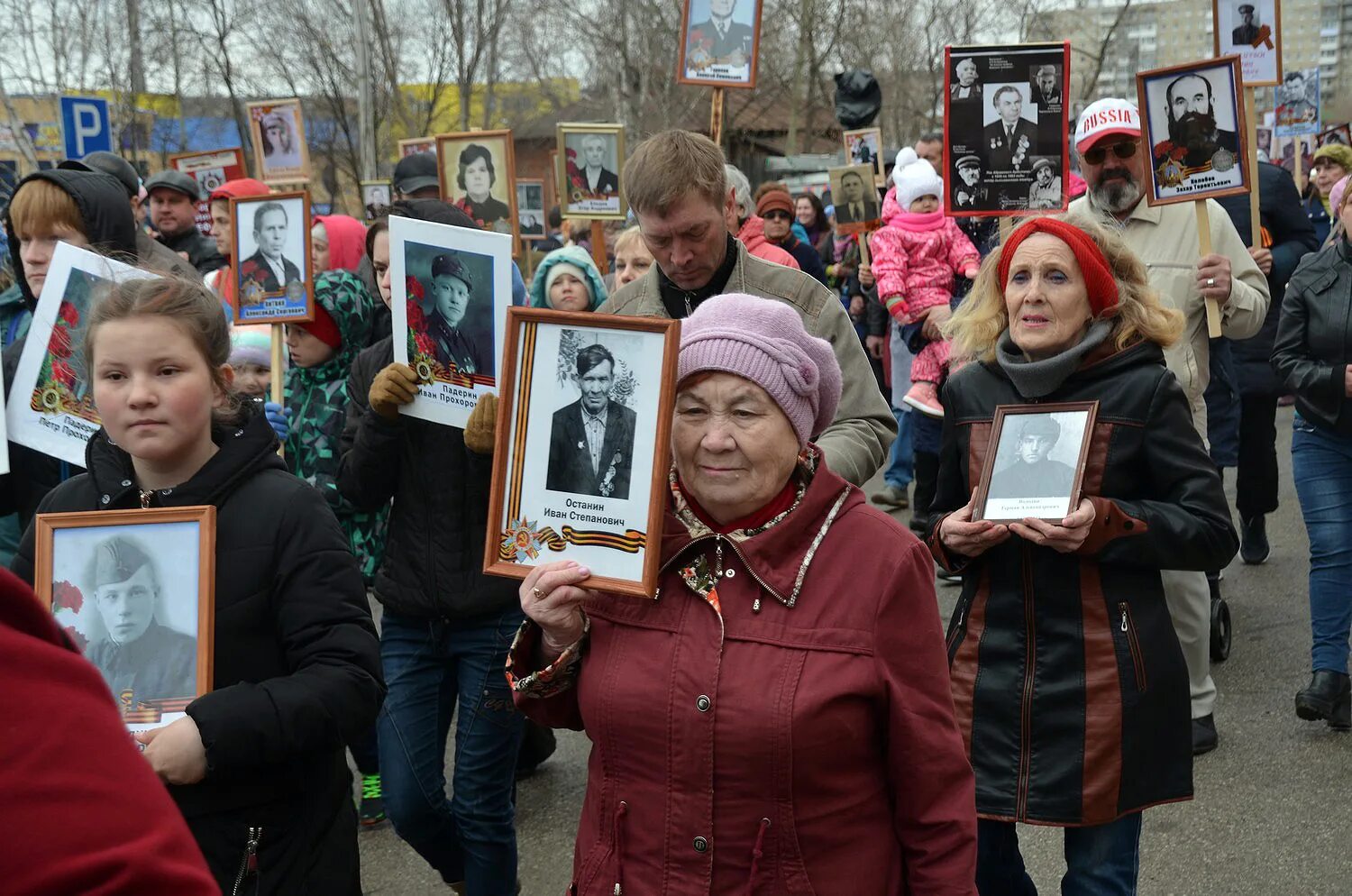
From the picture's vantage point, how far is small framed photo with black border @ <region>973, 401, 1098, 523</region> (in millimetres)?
3268

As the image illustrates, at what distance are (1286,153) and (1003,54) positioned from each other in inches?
598

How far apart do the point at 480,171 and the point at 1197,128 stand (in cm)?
386

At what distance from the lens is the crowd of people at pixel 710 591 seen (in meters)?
2.29

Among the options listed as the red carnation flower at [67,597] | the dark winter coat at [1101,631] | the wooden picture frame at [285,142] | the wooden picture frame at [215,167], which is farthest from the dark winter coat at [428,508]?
the wooden picture frame at [215,167]

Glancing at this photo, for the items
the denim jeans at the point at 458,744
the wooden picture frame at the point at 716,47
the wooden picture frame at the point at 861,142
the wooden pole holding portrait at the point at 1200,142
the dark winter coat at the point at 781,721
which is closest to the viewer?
the dark winter coat at the point at 781,721

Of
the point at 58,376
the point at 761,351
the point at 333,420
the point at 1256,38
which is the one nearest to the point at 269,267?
the point at 333,420

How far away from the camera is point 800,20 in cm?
3891

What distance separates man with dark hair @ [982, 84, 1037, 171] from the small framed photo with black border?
2.68m

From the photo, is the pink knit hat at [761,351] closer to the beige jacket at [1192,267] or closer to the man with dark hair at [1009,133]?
the beige jacket at [1192,267]

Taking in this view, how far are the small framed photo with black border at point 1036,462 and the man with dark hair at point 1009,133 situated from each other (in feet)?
8.79

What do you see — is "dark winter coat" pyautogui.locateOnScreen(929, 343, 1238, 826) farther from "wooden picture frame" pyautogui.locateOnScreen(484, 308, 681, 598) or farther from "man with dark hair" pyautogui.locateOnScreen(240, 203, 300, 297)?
"man with dark hair" pyautogui.locateOnScreen(240, 203, 300, 297)

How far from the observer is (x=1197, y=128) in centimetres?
548

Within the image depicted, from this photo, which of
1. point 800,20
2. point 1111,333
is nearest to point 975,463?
point 1111,333

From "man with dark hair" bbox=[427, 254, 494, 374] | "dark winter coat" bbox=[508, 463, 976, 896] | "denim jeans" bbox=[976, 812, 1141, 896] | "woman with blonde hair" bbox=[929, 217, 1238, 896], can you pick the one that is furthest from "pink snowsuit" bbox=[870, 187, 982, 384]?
"dark winter coat" bbox=[508, 463, 976, 896]
